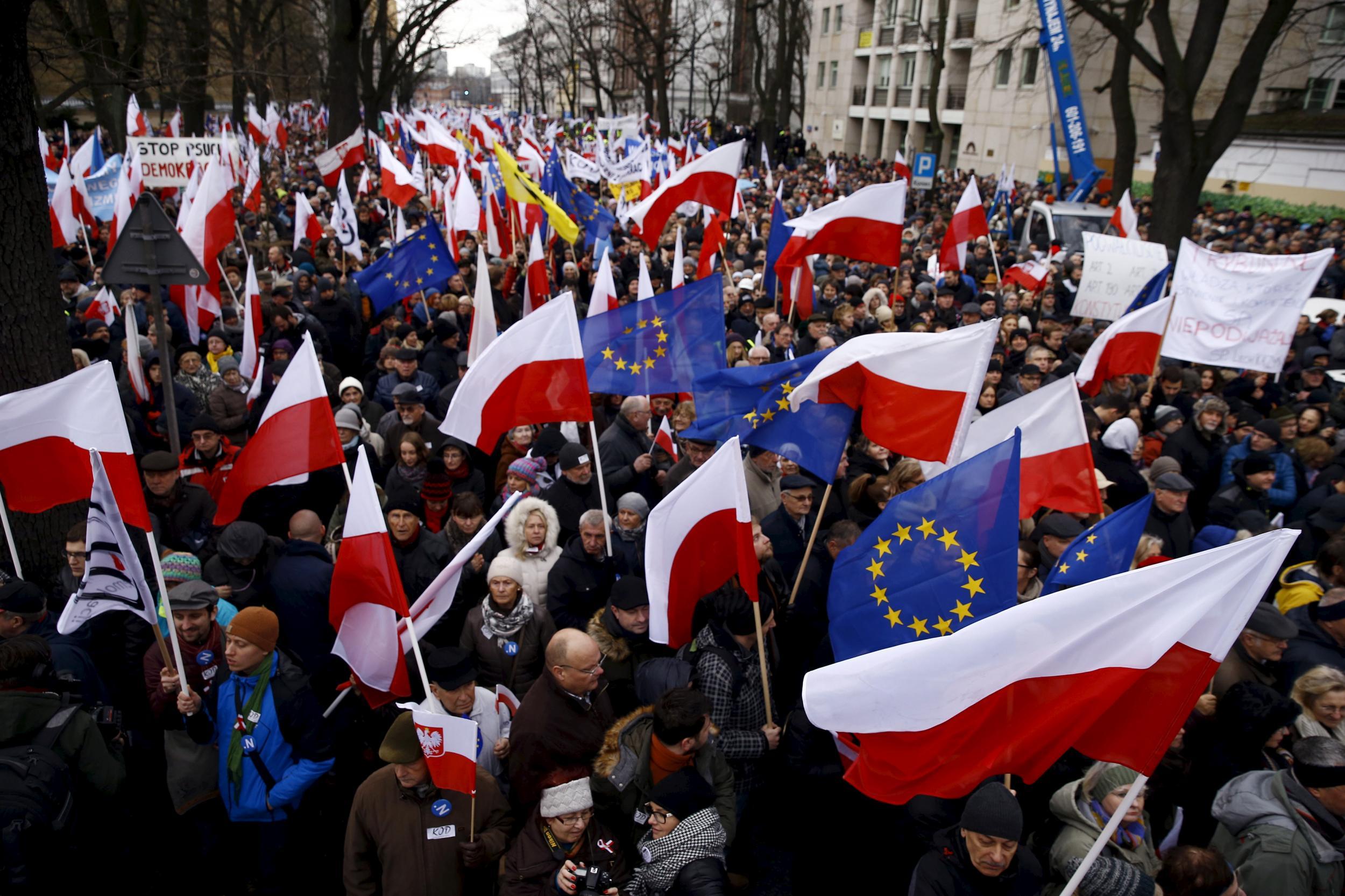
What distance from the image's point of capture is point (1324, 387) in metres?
8.84

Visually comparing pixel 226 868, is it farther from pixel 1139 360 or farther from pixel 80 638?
pixel 1139 360

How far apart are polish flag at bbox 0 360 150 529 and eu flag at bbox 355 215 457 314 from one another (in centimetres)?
569

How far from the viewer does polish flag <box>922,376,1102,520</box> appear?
5.09 meters

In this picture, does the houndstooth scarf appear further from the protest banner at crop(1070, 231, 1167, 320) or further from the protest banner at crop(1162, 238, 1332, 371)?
the protest banner at crop(1070, 231, 1167, 320)

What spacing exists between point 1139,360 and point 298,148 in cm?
3972

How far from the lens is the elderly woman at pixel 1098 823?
3.23m

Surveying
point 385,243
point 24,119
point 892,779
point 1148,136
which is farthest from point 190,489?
point 1148,136

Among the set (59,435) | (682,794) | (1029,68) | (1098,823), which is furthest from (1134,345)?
(1029,68)

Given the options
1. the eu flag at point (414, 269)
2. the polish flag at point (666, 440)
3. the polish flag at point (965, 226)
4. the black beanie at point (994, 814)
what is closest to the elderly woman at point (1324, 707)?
the black beanie at point (994, 814)

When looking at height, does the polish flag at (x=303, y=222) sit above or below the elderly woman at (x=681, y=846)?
above

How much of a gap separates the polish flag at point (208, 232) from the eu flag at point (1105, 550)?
27.3ft

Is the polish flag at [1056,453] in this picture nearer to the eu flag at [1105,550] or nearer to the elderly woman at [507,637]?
the eu flag at [1105,550]

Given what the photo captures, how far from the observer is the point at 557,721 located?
3.73 m

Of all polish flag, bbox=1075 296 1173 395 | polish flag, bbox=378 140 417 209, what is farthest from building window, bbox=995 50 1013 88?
polish flag, bbox=1075 296 1173 395
